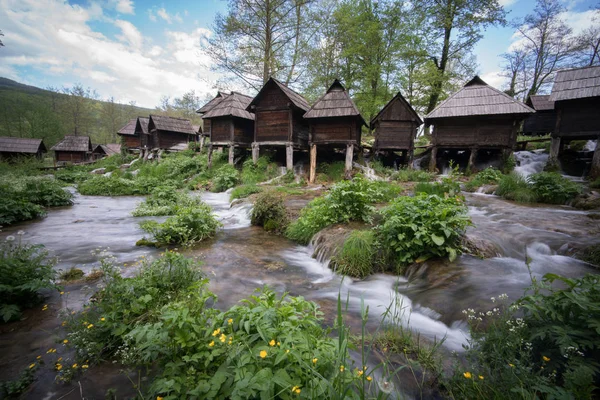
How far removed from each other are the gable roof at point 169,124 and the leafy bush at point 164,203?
59.7ft

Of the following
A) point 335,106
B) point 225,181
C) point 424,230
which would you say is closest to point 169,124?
point 225,181

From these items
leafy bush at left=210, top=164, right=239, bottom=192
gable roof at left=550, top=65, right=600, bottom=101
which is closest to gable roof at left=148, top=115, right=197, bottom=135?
leafy bush at left=210, top=164, right=239, bottom=192

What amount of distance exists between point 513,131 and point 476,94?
2.93 m

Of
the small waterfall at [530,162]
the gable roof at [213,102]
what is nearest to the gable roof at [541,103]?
the small waterfall at [530,162]

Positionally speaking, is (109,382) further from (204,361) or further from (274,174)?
(274,174)

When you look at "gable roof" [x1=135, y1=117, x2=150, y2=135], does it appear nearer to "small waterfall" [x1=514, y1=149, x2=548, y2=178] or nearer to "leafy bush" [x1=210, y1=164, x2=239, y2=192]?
"leafy bush" [x1=210, y1=164, x2=239, y2=192]

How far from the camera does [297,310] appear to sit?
7.89 feet

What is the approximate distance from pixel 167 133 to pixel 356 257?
96.7 feet

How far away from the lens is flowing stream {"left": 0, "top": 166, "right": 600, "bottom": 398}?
286 centimetres

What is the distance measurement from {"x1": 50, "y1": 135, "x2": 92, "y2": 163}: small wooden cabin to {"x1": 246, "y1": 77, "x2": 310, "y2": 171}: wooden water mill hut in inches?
1503

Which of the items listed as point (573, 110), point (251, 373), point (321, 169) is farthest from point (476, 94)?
point (251, 373)

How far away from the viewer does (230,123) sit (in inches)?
704

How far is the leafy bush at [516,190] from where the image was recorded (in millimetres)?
8977

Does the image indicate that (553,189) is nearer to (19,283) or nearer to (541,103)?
(19,283)
